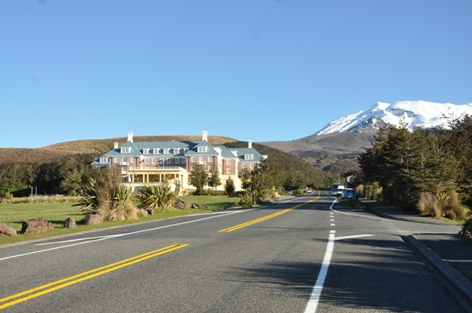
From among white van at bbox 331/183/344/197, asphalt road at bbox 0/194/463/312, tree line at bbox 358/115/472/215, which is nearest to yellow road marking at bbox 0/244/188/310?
asphalt road at bbox 0/194/463/312

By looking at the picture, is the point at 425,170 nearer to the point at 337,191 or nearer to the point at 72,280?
the point at 72,280

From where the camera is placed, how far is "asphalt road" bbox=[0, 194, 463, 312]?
6.59m

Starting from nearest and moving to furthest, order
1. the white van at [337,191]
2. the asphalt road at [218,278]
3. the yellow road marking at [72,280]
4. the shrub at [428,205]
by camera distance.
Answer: the asphalt road at [218,278] < the yellow road marking at [72,280] < the shrub at [428,205] < the white van at [337,191]

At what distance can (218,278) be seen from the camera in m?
8.36

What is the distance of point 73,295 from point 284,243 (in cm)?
764

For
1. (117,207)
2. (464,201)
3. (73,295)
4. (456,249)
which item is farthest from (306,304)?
(464,201)

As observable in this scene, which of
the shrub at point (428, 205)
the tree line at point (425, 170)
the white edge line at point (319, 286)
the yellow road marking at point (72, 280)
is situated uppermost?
the tree line at point (425, 170)

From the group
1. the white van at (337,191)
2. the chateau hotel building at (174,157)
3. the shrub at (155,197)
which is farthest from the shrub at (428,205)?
the chateau hotel building at (174,157)

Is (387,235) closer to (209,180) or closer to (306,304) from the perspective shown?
(306,304)

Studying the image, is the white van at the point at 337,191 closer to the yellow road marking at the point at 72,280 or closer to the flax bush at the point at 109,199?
the flax bush at the point at 109,199

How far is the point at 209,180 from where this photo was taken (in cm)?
9131

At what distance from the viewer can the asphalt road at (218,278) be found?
6590 millimetres

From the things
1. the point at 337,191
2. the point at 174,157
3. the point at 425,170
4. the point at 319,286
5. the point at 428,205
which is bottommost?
the point at 319,286

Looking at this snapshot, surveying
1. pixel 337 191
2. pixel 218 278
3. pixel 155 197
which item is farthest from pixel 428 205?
pixel 337 191
